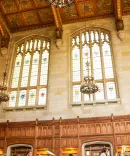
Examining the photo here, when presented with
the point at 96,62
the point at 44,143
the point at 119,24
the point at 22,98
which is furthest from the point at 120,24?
the point at 44,143

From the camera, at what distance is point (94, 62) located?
42.2 ft

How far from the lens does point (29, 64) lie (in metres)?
13.7

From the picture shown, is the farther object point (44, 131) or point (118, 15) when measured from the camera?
point (118, 15)

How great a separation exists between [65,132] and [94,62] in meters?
4.31

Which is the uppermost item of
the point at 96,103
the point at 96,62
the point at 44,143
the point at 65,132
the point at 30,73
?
the point at 96,62

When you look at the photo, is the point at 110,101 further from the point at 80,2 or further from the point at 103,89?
the point at 80,2

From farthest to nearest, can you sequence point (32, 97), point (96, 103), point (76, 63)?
point (76, 63) < point (32, 97) < point (96, 103)

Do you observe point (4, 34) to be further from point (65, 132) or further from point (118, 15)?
point (65, 132)

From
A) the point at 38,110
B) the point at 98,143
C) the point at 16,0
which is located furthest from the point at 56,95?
the point at 16,0

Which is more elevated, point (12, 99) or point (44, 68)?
point (44, 68)

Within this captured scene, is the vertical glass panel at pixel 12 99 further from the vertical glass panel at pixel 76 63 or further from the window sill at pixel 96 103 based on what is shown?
the vertical glass panel at pixel 76 63

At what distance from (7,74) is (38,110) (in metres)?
3.16

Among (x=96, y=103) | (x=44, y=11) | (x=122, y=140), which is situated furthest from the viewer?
(x=44, y=11)

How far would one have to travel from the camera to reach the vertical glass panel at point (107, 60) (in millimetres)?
12306
